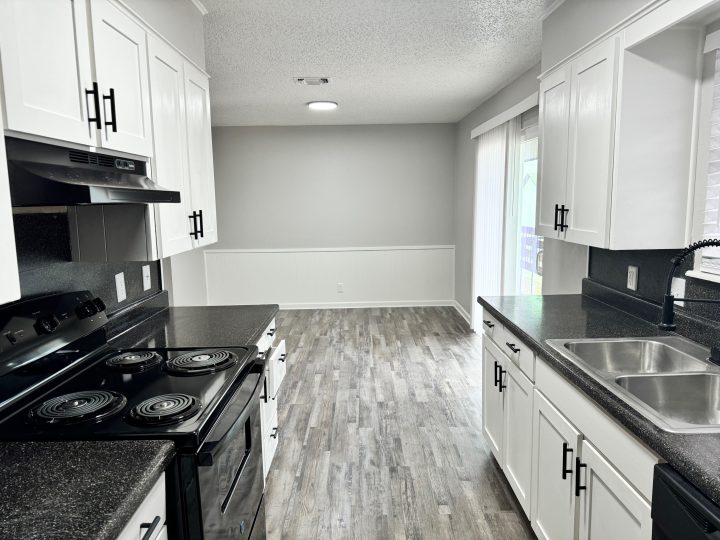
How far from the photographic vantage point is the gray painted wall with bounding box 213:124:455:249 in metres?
6.49

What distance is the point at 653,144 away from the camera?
1.96 m

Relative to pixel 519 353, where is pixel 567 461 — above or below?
below

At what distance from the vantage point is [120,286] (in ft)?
7.63

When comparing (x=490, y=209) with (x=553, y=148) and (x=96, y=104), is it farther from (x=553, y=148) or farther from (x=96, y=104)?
(x=96, y=104)

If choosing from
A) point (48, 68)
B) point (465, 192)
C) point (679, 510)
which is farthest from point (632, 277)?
point (465, 192)

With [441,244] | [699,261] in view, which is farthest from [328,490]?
[441,244]

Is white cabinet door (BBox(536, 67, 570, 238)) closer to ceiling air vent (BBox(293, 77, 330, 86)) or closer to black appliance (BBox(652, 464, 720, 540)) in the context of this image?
black appliance (BBox(652, 464, 720, 540))

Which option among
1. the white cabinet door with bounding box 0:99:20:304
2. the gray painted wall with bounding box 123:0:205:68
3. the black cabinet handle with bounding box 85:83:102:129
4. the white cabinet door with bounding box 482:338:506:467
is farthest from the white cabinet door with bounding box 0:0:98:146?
the white cabinet door with bounding box 482:338:506:467

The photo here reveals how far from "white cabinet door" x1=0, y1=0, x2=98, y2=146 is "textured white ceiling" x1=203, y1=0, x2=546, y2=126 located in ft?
4.16

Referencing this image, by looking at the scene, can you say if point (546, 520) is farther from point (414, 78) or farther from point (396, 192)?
point (396, 192)

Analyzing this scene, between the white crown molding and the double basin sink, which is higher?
the white crown molding

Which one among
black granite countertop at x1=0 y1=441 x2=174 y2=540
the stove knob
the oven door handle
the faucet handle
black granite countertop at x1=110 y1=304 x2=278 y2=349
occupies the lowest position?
the oven door handle

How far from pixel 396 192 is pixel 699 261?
4875mm

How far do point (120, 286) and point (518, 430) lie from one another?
2.03 meters
